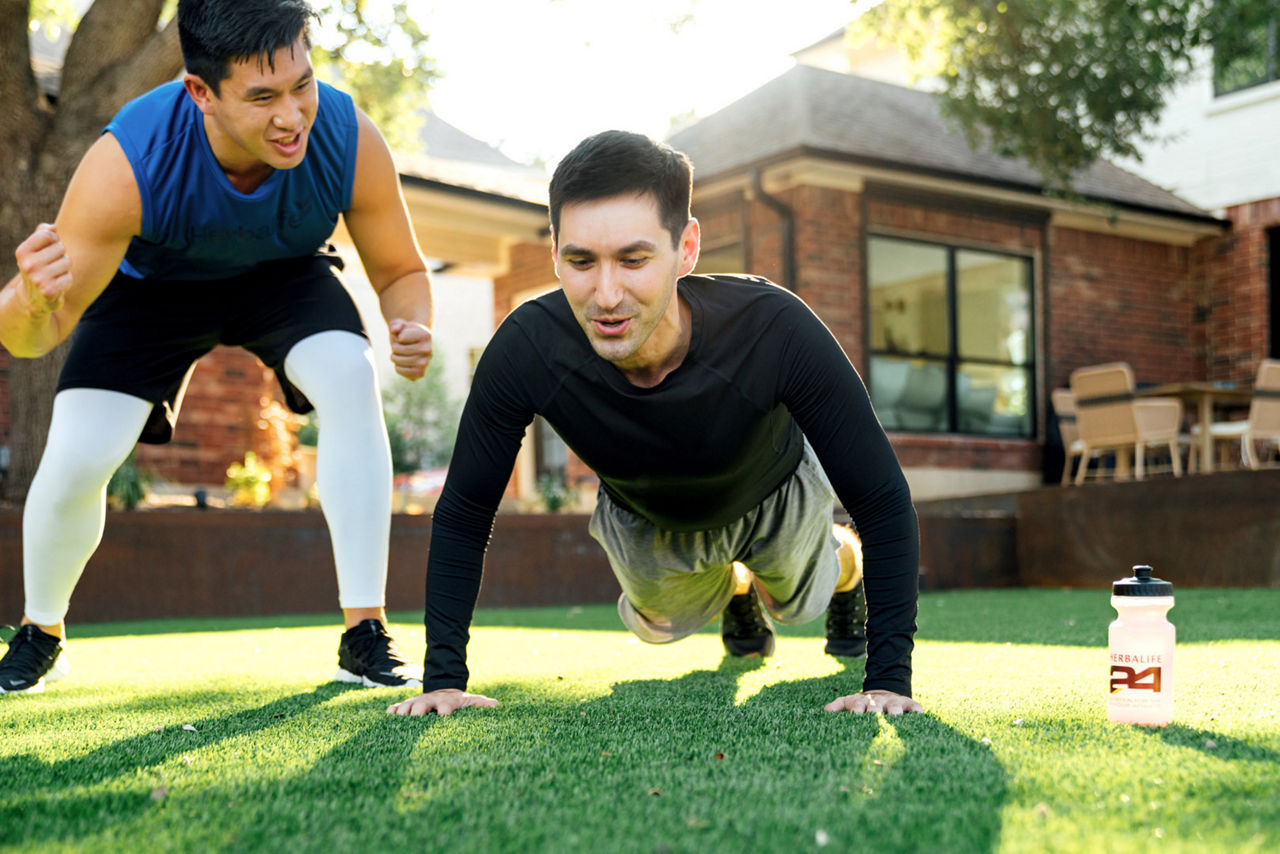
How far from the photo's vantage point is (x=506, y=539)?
7.75 m

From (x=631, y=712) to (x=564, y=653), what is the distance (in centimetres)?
171

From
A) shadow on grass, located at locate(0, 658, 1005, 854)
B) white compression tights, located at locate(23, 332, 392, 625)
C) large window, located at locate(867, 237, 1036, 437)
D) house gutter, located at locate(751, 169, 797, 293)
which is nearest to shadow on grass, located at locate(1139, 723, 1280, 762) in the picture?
shadow on grass, located at locate(0, 658, 1005, 854)

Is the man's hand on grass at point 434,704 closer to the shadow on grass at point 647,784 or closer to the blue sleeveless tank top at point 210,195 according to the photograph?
the shadow on grass at point 647,784

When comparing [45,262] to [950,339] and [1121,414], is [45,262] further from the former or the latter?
[950,339]

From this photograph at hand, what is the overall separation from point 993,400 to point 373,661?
35.3 ft

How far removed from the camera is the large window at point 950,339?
12.2 m

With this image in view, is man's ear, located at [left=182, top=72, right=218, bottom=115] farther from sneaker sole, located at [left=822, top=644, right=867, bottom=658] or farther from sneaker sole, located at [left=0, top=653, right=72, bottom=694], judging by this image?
sneaker sole, located at [left=822, top=644, right=867, bottom=658]

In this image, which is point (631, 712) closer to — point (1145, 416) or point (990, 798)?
point (990, 798)

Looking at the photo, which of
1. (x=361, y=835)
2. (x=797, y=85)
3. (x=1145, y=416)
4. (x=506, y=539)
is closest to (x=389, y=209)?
(x=361, y=835)

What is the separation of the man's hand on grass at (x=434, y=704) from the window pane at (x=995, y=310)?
10951 mm

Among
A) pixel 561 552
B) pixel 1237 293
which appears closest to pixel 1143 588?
pixel 561 552

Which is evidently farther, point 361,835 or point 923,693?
point 923,693

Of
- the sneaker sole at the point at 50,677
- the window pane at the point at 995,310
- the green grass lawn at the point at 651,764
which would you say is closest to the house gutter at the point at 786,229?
the window pane at the point at 995,310

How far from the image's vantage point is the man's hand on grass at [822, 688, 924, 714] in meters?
2.43
